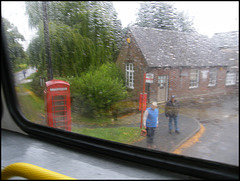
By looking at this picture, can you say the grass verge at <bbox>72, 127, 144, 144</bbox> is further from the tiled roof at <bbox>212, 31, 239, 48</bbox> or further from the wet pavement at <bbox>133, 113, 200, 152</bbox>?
the tiled roof at <bbox>212, 31, 239, 48</bbox>

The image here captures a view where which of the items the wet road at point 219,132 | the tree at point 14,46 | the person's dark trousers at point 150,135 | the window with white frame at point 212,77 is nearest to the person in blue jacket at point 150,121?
the person's dark trousers at point 150,135

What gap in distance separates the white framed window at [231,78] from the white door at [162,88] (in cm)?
38

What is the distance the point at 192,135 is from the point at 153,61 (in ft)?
1.91

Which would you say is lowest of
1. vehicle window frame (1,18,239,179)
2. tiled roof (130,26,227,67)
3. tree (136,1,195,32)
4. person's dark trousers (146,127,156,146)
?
vehicle window frame (1,18,239,179)

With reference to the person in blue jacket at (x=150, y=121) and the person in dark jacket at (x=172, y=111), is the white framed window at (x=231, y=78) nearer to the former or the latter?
the person in dark jacket at (x=172, y=111)

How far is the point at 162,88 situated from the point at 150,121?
272 mm

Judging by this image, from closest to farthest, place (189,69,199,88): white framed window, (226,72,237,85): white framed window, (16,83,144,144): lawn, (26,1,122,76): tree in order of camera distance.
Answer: (226,72,237,85): white framed window < (189,69,199,88): white framed window < (16,83,144,144): lawn < (26,1,122,76): tree

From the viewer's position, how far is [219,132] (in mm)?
1029

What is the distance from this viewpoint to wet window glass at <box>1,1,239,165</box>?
1057 mm

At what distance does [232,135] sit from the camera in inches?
37.9

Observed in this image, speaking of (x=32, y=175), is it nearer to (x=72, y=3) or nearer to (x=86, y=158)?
(x=86, y=158)

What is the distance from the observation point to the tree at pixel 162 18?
1.18m

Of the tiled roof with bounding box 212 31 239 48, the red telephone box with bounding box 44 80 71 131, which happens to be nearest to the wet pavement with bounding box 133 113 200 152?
Result: the tiled roof with bounding box 212 31 239 48

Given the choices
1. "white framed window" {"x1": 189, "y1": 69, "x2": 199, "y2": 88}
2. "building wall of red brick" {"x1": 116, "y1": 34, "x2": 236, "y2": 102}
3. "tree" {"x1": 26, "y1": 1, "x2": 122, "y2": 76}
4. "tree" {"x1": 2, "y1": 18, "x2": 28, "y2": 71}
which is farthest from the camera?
"tree" {"x1": 2, "y1": 18, "x2": 28, "y2": 71}
